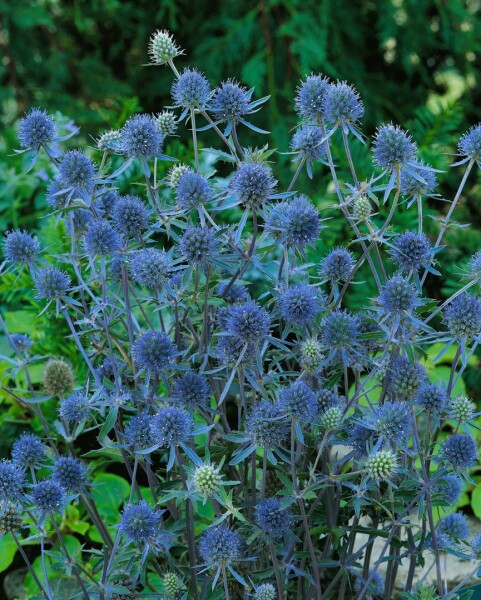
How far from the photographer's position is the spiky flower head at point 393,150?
115 centimetres

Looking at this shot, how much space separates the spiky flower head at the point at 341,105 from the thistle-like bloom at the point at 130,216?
31cm

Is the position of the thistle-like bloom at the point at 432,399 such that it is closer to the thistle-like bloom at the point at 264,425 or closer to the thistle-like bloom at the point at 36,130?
the thistle-like bloom at the point at 264,425

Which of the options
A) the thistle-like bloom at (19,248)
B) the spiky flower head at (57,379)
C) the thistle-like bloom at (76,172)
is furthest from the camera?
the spiky flower head at (57,379)

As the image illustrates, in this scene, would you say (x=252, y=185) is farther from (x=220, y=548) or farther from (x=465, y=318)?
(x=220, y=548)

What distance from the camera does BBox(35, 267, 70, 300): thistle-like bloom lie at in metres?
1.25

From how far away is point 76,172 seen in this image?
1200mm

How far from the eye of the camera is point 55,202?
1305 millimetres

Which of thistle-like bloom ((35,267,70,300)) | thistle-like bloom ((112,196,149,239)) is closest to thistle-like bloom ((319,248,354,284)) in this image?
thistle-like bloom ((112,196,149,239))

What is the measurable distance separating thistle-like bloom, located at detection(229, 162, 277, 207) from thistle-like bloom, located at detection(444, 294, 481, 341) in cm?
31

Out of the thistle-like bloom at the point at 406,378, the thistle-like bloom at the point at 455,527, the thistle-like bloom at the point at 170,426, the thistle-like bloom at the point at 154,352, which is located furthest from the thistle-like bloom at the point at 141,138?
the thistle-like bloom at the point at 455,527

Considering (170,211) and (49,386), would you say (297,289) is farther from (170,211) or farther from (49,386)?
(49,386)

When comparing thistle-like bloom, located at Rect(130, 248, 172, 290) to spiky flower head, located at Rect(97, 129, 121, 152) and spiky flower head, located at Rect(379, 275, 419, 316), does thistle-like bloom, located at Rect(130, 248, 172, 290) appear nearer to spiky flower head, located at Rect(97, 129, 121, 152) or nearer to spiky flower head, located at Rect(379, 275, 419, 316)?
spiky flower head, located at Rect(97, 129, 121, 152)

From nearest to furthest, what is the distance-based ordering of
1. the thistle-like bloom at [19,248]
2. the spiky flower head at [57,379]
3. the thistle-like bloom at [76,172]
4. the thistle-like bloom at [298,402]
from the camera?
the thistle-like bloom at [298,402] < the thistle-like bloom at [76,172] < the thistle-like bloom at [19,248] < the spiky flower head at [57,379]

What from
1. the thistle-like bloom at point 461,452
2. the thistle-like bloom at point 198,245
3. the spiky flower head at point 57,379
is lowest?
the thistle-like bloom at point 461,452
